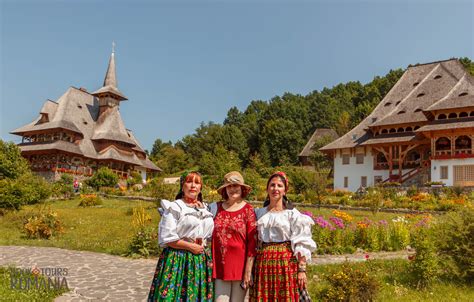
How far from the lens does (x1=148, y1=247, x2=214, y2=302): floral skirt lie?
13.6 feet

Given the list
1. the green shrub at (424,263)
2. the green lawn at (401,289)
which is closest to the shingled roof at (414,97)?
the green lawn at (401,289)

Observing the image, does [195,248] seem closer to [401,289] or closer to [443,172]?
[401,289]

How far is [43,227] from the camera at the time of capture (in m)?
13.5

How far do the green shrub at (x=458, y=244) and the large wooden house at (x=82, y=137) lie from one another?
35.1 metres

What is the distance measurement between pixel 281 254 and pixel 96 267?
6.19 metres

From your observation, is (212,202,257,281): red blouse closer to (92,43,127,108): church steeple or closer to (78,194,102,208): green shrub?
(78,194,102,208): green shrub

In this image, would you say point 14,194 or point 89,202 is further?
point 89,202

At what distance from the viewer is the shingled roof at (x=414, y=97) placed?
108ft

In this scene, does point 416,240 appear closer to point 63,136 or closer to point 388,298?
point 388,298

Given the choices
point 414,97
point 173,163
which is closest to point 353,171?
point 414,97

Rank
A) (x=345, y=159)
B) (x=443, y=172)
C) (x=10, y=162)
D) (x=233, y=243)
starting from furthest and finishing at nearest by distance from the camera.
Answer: (x=345, y=159)
(x=443, y=172)
(x=10, y=162)
(x=233, y=243)

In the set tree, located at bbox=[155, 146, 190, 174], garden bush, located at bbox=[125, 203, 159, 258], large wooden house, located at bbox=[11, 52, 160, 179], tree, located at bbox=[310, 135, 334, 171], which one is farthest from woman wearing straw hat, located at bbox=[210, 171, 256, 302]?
tree, located at bbox=[155, 146, 190, 174]

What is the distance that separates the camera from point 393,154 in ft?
108

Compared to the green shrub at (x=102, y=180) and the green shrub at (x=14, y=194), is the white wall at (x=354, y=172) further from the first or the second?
the green shrub at (x=14, y=194)
